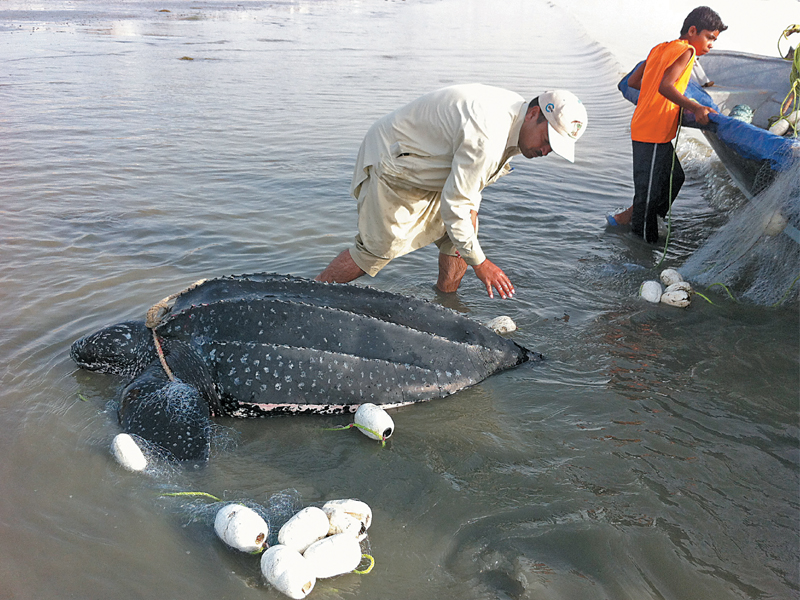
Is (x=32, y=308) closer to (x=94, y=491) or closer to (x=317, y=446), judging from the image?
(x=94, y=491)

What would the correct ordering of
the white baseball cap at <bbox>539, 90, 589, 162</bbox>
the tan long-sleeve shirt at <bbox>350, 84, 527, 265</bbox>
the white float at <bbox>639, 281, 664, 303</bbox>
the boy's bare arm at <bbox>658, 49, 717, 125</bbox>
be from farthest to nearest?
the boy's bare arm at <bbox>658, 49, 717, 125</bbox> → the white float at <bbox>639, 281, 664, 303</bbox> → the tan long-sleeve shirt at <bbox>350, 84, 527, 265</bbox> → the white baseball cap at <bbox>539, 90, 589, 162</bbox>

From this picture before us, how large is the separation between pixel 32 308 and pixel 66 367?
2.58 feet

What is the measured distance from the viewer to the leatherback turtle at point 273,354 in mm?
2932

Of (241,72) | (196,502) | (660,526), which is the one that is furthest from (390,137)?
(241,72)

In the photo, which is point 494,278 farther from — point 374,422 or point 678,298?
point 678,298

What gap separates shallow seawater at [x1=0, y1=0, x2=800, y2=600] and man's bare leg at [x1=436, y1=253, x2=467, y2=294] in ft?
0.38

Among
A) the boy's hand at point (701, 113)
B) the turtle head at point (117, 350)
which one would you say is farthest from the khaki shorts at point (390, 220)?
the boy's hand at point (701, 113)

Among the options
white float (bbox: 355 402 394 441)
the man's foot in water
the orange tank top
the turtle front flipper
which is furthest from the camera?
the man's foot in water

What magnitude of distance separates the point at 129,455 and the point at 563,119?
2.58 metres

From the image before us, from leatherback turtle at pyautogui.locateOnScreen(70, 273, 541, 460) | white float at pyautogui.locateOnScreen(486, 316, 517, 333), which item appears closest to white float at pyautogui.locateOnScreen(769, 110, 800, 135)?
white float at pyautogui.locateOnScreen(486, 316, 517, 333)

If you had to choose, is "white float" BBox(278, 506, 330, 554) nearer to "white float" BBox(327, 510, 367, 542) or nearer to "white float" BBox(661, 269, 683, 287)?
"white float" BBox(327, 510, 367, 542)

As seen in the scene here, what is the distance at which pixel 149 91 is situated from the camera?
9078mm

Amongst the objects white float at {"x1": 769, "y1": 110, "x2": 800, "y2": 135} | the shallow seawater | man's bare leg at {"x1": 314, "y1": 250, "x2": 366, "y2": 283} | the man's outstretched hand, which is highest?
white float at {"x1": 769, "y1": 110, "x2": 800, "y2": 135}

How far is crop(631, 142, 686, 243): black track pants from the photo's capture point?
16.8 feet
